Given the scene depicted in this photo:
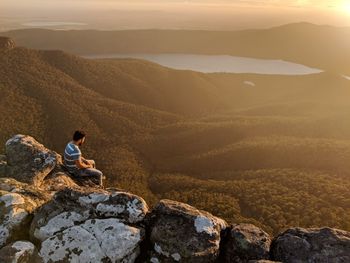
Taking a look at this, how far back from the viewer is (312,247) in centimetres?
1656

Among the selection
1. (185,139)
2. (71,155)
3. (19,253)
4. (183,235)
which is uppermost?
(71,155)

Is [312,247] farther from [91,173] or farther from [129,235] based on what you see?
[91,173]

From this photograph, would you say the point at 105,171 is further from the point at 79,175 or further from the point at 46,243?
the point at 46,243

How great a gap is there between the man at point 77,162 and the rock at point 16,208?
4483 millimetres

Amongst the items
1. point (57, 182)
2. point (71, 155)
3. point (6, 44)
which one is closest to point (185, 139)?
point (71, 155)

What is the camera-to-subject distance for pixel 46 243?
605 inches

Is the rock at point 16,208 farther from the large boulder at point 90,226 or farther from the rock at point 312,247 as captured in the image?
the rock at point 312,247

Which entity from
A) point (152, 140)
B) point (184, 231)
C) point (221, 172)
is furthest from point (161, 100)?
point (184, 231)

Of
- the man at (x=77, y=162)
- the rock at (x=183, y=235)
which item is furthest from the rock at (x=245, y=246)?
the man at (x=77, y=162)

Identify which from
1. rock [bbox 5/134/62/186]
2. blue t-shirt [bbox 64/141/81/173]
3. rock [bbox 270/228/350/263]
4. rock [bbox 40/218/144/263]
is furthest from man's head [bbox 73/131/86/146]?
rock [bbox 270/228/350/263]

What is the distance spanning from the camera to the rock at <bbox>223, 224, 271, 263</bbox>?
53.3ft

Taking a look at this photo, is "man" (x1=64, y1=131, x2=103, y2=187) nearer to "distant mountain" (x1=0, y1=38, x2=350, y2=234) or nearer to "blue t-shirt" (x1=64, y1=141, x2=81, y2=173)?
"blue t-shirt" (x1=64, y1=141, x2=81, y2=173)

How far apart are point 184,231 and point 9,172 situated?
14982 millimetres

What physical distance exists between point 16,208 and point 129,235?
5410 mm
